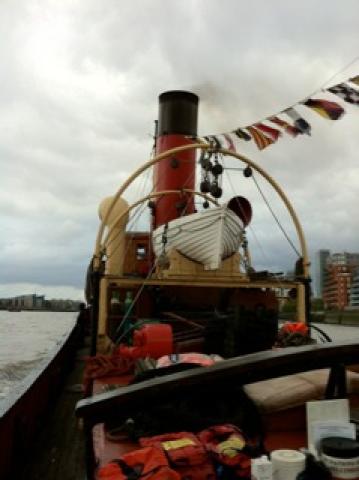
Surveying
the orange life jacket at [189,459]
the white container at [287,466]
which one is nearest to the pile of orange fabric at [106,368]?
the orange life jacket at [189,459]

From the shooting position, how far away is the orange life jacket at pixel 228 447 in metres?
2.25

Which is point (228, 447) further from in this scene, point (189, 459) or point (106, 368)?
point (106, 368)

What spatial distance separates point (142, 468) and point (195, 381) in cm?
53

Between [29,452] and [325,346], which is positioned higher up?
[325,346]

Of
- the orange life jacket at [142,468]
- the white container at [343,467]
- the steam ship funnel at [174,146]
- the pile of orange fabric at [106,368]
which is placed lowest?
the pile of orange fabric at [106,368]

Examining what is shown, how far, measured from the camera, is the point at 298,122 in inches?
398

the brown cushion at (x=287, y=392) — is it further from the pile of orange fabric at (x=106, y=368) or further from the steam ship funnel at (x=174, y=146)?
the steam ship funnel at (x=174, y=146)

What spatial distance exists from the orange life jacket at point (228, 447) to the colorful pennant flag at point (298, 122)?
27.4ft

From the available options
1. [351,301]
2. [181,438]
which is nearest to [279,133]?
[181,438]

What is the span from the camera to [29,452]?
5.27 metres

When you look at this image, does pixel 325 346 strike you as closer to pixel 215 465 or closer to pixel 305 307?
pixel 215 465

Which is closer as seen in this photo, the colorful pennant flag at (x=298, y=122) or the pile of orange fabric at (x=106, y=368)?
the pile of orange fabric at (x=106, y=368)

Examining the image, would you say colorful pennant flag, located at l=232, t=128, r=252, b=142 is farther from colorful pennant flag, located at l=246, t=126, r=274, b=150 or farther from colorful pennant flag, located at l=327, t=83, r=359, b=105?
colorful pennant flag, located at l=327, t=83, r=359, b=105

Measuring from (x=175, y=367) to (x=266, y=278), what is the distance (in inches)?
225
